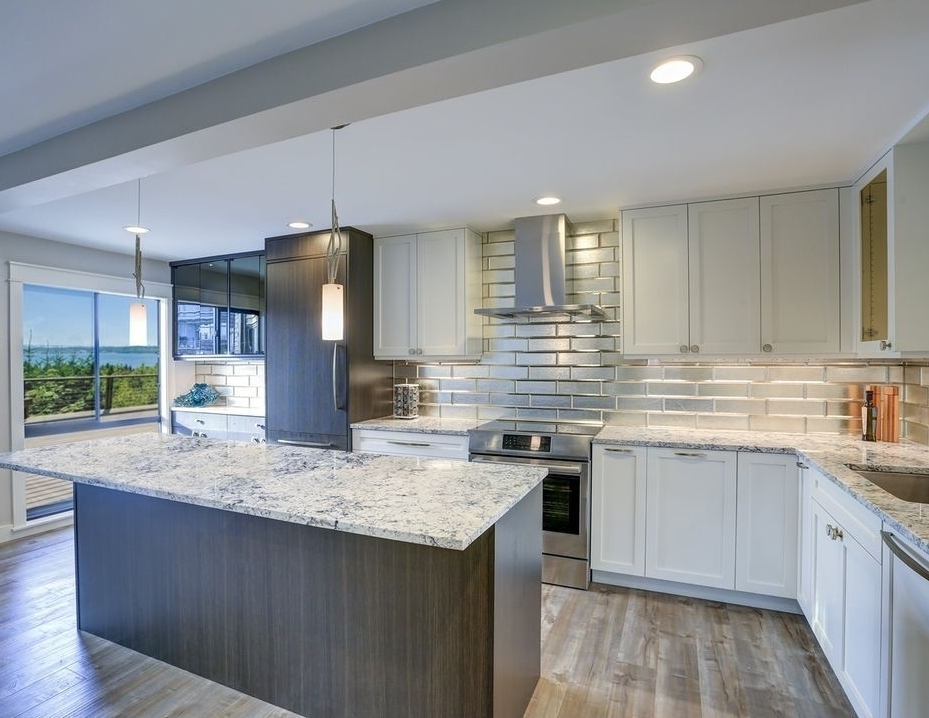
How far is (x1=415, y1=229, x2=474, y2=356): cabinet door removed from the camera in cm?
371

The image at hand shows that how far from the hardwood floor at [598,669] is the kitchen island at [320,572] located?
109 millimetres

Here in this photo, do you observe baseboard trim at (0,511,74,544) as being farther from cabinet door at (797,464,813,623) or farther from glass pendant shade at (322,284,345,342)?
cabinet door at (797,464,813,623)

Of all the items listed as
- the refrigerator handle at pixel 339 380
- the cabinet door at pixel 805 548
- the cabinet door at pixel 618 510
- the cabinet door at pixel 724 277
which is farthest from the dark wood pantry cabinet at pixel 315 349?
the cabinet door at pixel 805 548

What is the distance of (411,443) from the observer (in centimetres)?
362

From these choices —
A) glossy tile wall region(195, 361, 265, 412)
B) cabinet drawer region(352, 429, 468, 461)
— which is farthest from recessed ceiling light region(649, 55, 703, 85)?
glossy tile wall region(195, 361, 265, 412)

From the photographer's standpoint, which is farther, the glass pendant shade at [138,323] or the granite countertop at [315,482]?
the glass pendant shade at [138,323]

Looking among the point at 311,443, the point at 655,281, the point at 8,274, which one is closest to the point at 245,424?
the point at 311,443

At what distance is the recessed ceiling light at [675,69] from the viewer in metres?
1.63

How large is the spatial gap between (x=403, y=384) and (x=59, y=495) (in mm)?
3429

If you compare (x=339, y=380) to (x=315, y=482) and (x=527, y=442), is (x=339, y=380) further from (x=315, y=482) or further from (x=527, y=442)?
(x=315, y=482)

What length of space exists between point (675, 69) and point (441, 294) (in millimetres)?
2326

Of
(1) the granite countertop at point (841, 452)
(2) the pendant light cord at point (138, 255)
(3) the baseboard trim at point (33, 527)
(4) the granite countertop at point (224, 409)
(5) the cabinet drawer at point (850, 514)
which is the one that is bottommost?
(3) the baseboard trim at point (33, 527)

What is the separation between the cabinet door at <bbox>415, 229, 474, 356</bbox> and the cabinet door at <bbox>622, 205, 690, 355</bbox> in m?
1.15

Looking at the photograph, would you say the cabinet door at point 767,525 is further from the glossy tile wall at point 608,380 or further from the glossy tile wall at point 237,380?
the glossy tile wall at point 237,380
